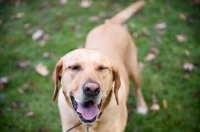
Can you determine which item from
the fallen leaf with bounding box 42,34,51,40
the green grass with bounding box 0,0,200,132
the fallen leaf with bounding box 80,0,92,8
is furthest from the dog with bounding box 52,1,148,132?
the fallen leaf with bounding box 80,0,92,8

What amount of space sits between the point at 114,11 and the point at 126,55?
8.50ft

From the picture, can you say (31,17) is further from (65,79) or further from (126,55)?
(65,79)

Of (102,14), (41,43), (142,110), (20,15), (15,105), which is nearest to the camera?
(142,110)

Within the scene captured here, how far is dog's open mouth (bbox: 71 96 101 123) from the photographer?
2.44 m

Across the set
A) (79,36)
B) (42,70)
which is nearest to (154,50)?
(79,36)

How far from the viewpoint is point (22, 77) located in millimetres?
4688

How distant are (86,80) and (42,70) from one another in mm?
2693

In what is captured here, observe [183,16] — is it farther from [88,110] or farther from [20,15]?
[88,110]

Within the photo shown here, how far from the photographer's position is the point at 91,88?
222 cm

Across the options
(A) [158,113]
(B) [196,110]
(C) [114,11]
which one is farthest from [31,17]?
(B) [196,110]

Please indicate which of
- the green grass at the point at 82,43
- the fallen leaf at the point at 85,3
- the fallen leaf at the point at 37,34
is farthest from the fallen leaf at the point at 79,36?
the fallen leaf at the point at 85,3

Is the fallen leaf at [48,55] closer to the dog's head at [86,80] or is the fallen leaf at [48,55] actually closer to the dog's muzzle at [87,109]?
the dog's head at [86,80]

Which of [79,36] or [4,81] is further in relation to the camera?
[79,36]

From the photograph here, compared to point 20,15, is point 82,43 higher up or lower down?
lower down
